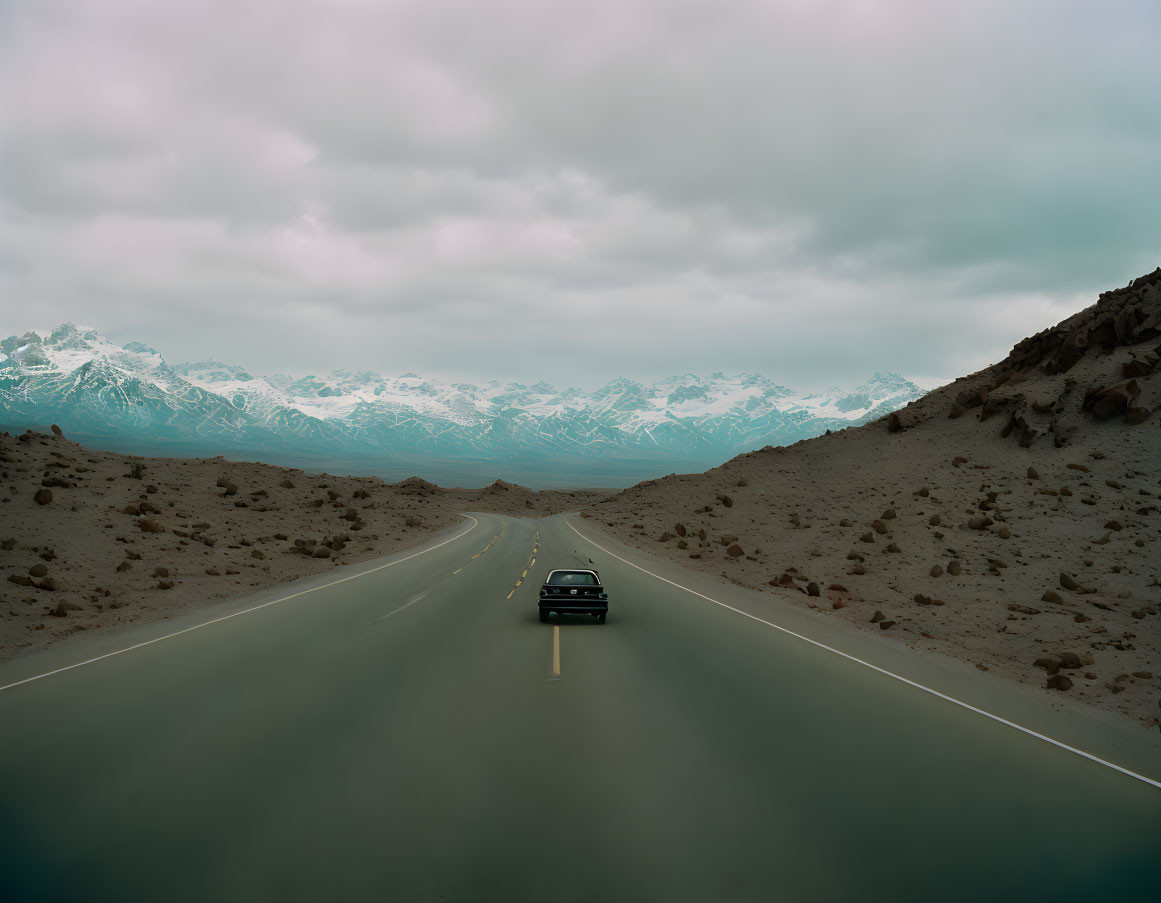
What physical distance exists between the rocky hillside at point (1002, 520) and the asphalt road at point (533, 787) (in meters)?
5.52

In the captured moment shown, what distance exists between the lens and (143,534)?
25.9 metres

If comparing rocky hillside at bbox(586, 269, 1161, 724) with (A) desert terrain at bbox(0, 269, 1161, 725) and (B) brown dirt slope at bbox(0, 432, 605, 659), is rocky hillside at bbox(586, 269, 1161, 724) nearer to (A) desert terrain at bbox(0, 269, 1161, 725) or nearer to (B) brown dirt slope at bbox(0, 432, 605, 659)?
(A) desert terrain at bbox(0, 269, 1161, 725)

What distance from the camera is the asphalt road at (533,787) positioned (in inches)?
195

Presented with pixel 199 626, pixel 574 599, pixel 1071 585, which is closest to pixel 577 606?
pixel 574 599

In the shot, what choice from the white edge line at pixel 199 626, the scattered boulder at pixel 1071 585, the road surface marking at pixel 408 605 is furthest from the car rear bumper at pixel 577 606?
the scattered boulder at pixel 1071 585

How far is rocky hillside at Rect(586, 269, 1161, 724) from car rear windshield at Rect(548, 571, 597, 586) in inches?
292

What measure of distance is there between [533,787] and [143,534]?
26396mm

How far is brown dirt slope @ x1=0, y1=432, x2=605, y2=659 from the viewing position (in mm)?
17594

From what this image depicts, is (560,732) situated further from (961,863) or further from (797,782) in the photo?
(961,863)

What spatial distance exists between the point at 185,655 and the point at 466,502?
8472 cm

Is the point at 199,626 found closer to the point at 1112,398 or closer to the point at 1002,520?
the point at 1002,520

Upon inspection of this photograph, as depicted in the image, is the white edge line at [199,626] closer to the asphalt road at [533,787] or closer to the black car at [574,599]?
the asphalt road at [533,787]

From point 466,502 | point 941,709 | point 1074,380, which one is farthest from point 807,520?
point 466,502

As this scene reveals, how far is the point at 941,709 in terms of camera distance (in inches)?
368
